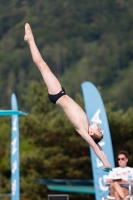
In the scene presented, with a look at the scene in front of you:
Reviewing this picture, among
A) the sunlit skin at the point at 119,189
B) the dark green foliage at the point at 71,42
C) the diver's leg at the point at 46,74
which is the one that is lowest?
the sunlit skin at the point at 119,189

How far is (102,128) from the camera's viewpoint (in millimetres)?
11234

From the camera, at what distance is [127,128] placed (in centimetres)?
2423

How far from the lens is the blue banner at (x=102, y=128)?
10930 mm

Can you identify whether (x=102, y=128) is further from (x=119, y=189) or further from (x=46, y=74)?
(x=46, y=74)

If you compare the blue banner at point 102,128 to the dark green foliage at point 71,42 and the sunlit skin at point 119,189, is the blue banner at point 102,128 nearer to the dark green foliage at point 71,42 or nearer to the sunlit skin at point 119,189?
the sunlit skin at point 119,189

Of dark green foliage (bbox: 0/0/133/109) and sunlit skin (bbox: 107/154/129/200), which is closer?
sunlit skin (bbox: 107/154/129/200)

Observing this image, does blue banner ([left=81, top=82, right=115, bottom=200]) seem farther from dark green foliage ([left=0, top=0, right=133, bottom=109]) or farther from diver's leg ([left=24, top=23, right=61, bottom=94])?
dark green foliage ([left=0, top=0, right=133, bottom=109])

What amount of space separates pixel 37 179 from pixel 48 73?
53.9 ft

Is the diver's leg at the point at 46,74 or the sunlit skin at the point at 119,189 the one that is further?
the sunlit skin at the point at 119,189

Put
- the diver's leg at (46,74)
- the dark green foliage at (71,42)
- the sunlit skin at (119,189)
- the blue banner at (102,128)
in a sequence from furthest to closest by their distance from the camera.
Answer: the dark green foliage at (71,42)
the blue banner at (102,128)
the sunlit skin at (119,189)
the diver's leg at (46,74)

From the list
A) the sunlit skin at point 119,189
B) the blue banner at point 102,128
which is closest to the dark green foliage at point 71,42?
the blue banner at point 102,128

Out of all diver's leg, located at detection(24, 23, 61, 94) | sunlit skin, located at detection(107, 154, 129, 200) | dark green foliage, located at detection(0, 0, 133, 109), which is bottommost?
sunlit skin, located at detection(107, 154, 129, 200)

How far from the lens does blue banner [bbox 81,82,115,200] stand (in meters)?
10.9

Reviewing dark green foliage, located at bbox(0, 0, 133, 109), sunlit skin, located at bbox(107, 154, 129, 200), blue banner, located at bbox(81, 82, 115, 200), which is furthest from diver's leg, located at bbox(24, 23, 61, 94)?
dark green foliage, located at bbox(0, 0, 133, 109)
